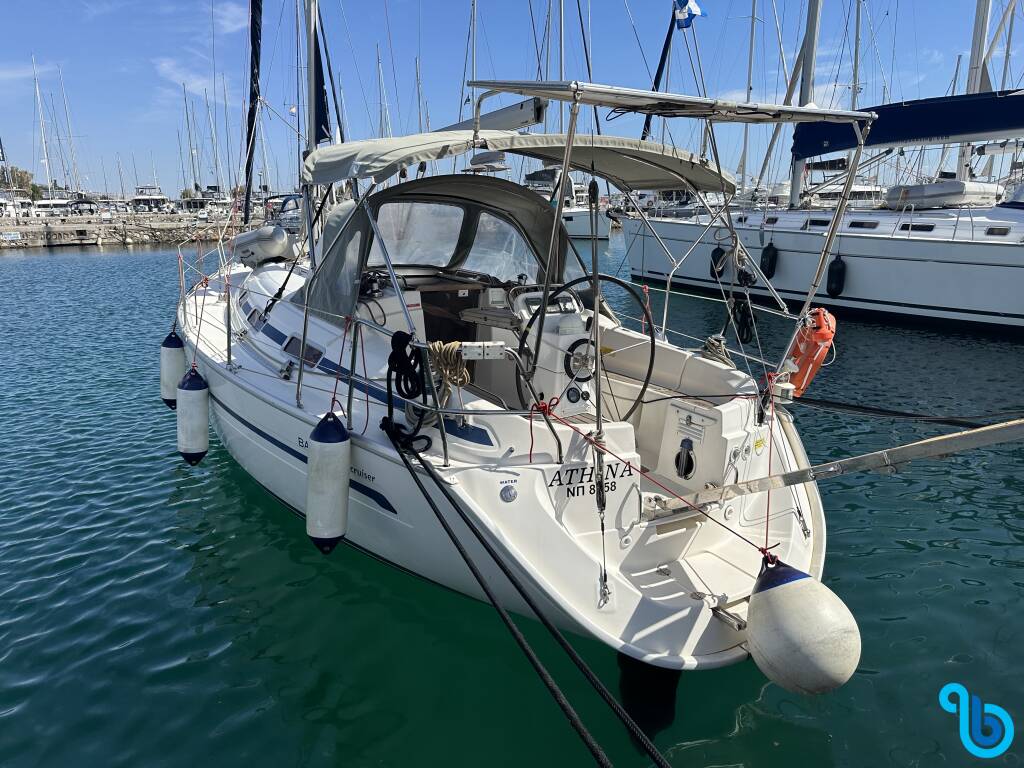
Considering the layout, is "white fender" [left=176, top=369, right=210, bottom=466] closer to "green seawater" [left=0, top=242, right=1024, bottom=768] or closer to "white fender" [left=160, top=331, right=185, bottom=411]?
"green seawater" [left=0, top=242, right=1024, bottom=768]

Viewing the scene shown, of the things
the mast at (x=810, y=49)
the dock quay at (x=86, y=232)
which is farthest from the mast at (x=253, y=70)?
the dock quay at (x=86, y=232)

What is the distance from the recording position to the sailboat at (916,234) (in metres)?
12.8

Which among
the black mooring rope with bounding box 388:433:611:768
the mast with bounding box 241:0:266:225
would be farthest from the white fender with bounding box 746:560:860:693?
the mast with bounding box 241:0:266:225

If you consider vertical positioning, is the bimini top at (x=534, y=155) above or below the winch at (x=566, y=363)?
above

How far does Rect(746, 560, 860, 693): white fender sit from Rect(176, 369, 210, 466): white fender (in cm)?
468

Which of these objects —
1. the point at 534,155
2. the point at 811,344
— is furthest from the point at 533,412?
the point at 811,344

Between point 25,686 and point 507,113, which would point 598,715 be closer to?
point 25,686

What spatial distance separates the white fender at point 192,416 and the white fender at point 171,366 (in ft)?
4.45

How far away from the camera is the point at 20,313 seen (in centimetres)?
1639

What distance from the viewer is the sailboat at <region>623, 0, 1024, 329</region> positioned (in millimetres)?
12766

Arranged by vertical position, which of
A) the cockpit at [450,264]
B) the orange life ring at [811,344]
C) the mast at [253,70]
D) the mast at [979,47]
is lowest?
the orange life ring at [811,344]

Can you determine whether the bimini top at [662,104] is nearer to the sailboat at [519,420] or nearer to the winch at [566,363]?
the sailboat at [519,420]

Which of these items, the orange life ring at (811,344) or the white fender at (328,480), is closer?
the white fender at (328,480)

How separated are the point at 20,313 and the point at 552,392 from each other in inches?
675
